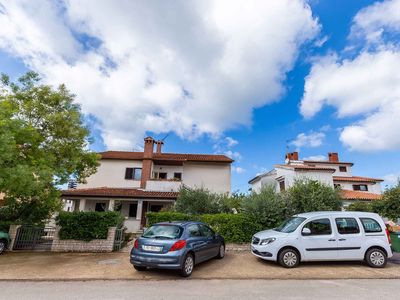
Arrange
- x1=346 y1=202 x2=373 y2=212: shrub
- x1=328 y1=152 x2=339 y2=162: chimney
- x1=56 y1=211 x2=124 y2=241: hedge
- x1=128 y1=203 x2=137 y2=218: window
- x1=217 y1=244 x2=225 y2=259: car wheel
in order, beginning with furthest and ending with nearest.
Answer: x1=328 y1=152 x2=339 y2=162: chimney → x1=128 y1=203 x2=137 y2=218: window → x1=346 y1=202 x2=373 y2=212: shrub → x1=56 y1=211 x2=124 y2=241: hedge → x1=217 y1=244 x2=225 y2=259: car wheel

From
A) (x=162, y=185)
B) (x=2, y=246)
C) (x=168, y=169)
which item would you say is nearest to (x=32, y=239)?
(x=2, y=246)

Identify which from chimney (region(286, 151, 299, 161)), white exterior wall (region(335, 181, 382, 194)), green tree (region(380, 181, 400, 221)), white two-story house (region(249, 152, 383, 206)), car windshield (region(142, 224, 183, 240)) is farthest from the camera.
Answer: chimney (region(286, 151, 299, 161))

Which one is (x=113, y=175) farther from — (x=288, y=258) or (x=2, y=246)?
(x=288, y=258)

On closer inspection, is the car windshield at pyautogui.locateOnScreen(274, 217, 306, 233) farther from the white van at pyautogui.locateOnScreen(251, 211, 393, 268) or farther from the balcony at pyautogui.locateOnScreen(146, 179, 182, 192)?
the balcony at pyautogui.locateOnScreen(146, 179, 182, 192)

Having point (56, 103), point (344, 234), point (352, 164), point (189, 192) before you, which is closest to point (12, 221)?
point (56, 103)

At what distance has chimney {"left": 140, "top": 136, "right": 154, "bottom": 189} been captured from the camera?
72.2 ft

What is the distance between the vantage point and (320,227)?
326 inches

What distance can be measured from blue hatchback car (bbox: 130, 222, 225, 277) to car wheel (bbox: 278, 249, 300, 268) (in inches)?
101

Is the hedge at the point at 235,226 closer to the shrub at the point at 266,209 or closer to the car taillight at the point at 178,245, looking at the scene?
the shrub at the point at 266,209

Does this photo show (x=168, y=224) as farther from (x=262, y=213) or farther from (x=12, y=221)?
(x=12, y=221)

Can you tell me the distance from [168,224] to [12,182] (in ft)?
19.4

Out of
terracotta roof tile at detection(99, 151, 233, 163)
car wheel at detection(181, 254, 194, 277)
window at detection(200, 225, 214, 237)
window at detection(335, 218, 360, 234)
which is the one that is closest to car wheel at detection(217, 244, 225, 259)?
window at detection(200, 225, 214, 237)

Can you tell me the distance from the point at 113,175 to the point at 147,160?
377 centimetres

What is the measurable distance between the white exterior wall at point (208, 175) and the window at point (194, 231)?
1504cm
